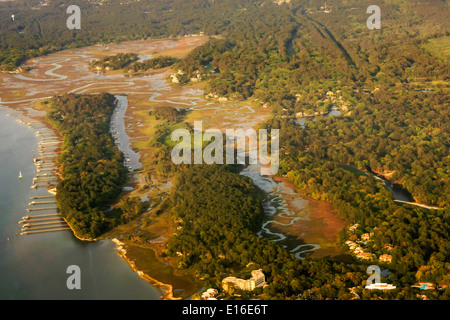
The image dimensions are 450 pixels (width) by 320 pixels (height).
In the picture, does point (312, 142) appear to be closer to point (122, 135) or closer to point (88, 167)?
point (122, 135)

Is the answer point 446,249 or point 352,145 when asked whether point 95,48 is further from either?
point 446,249

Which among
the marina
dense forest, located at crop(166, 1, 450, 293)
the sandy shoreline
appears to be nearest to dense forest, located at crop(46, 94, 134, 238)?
the marina

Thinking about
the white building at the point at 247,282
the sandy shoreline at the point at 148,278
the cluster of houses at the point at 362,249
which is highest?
the cluster of houses at the point at 362,249

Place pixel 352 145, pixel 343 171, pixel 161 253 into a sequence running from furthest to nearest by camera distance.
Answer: pixel 352 145 → pixel 343 171 → pixel 161 253

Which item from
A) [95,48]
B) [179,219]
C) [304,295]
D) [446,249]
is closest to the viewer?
[304,295]

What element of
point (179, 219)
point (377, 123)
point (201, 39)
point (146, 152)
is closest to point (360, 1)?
point (201, 39)

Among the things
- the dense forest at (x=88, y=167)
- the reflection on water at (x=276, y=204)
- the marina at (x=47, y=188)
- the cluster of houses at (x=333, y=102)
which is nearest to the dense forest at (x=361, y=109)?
the cluster of houses at (x=333, y=102)

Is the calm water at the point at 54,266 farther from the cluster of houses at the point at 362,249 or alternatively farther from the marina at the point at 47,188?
the cluster of houses at the point at 362,249
